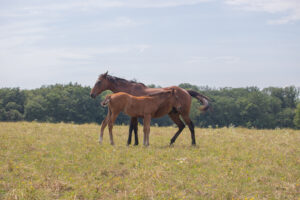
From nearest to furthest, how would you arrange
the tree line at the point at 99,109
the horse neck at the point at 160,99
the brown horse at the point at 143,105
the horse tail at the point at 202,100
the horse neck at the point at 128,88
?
the brown horse at the point at 143,105 < the horse neck at the point at 160,99 < the horse neck at the point at 128,88 < the horse tail at the point at 202,100 < the tree line at the point at 99,109

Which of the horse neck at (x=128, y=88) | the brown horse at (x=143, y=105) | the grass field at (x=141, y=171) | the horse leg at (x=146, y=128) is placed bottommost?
the grass field at (x=141, y=171)

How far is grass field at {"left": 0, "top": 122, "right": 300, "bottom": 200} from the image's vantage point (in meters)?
6.36

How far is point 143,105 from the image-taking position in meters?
11.2

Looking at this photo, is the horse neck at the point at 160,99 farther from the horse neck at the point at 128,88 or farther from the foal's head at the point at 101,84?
the foal's head at the point at 101,84

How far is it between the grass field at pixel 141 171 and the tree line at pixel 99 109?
4855 centimetres

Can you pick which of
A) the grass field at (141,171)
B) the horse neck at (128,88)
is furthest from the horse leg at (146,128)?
the horse neck at (128,88)

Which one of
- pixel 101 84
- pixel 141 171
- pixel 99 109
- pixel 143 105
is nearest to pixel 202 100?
pixel 143 105

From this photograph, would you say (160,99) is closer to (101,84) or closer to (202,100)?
(202,100)

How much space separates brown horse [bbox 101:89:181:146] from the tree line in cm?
4669

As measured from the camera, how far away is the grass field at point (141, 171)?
20.9 ft

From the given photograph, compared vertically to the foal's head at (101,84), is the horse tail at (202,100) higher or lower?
lower

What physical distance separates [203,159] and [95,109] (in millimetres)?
63072

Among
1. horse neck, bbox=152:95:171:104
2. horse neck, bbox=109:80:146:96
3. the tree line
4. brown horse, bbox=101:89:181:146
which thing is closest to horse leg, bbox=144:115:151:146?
brown horse, bbox=101:89:181:146

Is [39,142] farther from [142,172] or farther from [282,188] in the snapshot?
[282,188]
